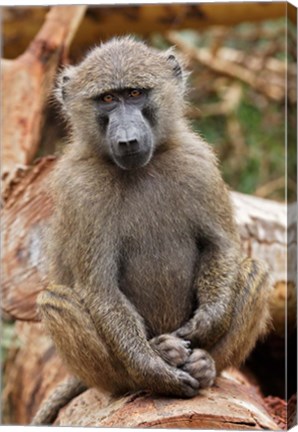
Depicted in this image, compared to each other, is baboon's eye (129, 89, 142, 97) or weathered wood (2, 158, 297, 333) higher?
baboon's eye (129, 89, 142, 97)

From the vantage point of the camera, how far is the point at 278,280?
5.79m

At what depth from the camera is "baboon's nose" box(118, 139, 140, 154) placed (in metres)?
4.34

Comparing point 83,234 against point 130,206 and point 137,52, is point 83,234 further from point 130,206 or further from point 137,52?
point 137,52

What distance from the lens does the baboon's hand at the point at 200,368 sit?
454cm

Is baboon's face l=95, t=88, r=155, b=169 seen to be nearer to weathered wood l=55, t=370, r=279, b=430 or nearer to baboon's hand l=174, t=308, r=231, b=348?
baboon's hand l=174, t=308, r=231, b=348

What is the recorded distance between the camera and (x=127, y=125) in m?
4.39

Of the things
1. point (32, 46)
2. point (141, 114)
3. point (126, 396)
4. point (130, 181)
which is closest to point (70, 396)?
point (126, 396)

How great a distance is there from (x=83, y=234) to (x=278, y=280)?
68.8 inches

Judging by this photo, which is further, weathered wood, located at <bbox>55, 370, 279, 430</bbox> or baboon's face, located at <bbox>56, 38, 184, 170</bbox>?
baboon's face, located at <bbox>56, 38, 184, 170</bbox>

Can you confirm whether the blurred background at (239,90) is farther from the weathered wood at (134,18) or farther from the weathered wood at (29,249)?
the weathered wood at (29,249)

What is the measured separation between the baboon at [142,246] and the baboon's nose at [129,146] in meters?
0.01

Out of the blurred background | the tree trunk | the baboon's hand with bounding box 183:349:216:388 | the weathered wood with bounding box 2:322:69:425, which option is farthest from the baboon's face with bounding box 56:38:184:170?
the blurred background

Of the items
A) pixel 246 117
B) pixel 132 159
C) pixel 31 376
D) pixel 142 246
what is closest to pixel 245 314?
pixel 142 246

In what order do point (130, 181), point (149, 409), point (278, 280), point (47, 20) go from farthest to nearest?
1. point (47, 20)
2. point (278, 280)
3. point (130, 181)
4. point (149, 409)
